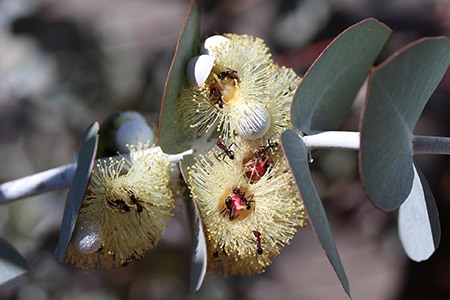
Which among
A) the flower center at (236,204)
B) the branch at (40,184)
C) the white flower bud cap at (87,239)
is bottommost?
the branch at (40,184)

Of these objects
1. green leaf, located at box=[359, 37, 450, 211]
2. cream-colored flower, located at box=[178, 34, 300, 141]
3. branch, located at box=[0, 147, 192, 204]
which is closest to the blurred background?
branch, located at box=[0, 147, 192, 204]

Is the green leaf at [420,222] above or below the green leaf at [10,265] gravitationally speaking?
above

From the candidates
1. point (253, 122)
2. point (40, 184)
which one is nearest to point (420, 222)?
point (253, 122)

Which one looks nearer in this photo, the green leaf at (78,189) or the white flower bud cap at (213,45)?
the green leaf at (78,189)

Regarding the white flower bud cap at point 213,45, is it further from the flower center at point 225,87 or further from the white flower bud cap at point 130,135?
the white flower bud cap at point 130,135

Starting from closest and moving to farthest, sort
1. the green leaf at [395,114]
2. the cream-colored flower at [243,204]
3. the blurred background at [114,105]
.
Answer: the green leaf at [395,114], the cream-colored flower at [243,204], the blurred background at [114,105]

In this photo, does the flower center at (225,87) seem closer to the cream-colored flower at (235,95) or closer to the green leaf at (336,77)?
the cream-colored flower at (235,95)

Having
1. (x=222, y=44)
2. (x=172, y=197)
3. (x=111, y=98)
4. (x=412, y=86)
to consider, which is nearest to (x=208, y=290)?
(x=111, y=98)

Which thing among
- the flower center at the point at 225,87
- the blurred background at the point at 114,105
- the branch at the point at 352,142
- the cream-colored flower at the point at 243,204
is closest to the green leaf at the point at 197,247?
the cream-colored flower at the point at 243,204

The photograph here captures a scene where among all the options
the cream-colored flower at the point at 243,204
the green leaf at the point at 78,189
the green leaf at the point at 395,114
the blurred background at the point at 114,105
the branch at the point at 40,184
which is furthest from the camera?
the blurred background at the point at 114,105
